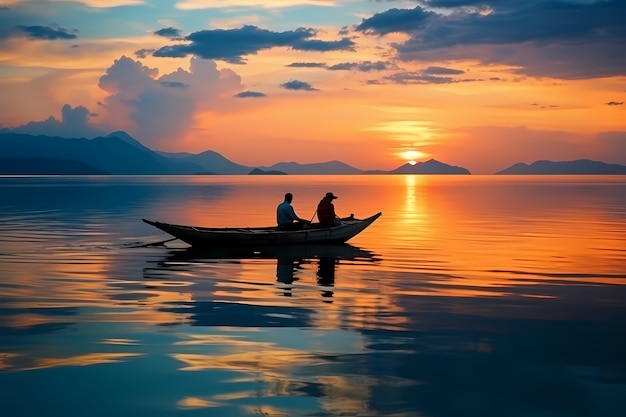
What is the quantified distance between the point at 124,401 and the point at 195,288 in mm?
10599

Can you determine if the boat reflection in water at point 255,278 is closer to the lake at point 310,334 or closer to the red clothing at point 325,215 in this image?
the lake at point 310,334

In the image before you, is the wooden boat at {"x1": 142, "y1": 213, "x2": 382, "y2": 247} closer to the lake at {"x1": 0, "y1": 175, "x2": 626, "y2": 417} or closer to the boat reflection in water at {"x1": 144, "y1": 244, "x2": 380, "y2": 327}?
the boat reflection in water at {"x1": 144, "y1": 244, "x2": 380, "y2": 327}

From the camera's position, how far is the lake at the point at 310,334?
10852 millimetres

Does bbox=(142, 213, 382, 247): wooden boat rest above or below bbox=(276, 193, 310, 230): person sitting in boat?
below

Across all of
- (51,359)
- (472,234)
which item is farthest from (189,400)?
(472,234)

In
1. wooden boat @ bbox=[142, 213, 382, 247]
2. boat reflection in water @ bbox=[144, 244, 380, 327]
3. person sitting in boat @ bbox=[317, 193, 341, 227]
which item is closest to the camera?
boat reflection in water @ bbox=[144, 244, 380, 327]

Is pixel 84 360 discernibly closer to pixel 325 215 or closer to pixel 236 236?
pixel 236 236

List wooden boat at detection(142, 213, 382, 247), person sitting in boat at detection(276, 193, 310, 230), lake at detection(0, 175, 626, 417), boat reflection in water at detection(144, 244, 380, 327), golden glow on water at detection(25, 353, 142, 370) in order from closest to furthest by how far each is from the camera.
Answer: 1. lake at detection(0, 175, 626, 417)
2. golden glow on water at detection(25, 353, 142, 370)
3. boat reflection in water at detection(144, 244, 380, 327)
4. wooden boat at detection(142, 213, 382, 247)
5. person sitting in boat at detection(276, 193, 310, 230)

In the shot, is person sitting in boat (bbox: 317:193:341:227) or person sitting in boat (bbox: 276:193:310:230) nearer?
person sitting in boat (bbox: 276:193:310:230)

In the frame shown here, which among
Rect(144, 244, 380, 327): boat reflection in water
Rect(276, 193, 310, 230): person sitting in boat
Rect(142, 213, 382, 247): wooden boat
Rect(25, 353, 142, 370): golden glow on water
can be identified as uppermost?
Rect(276, 193, 310, 230): person sitting in boat

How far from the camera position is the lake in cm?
1085

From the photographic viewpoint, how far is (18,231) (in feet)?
137

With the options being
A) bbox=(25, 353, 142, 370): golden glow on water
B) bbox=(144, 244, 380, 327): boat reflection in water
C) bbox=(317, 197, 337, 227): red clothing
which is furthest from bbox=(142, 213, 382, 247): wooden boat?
bbox=(25, 353, 142, 370): golden glow on water

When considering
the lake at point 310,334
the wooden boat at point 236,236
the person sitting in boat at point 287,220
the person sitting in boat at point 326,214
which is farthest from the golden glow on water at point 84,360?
the person sitting in boat at point 326,214
